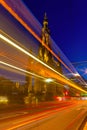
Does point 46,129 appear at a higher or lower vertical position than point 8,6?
lower

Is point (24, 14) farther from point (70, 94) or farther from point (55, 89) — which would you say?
point (70, 94)

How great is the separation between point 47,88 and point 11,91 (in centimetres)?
3370

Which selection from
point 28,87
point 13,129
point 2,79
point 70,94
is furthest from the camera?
point 70,94

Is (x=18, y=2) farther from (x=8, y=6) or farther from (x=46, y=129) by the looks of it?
(x=46, y=129)

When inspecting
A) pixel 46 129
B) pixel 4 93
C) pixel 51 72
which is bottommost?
pixel 46 129

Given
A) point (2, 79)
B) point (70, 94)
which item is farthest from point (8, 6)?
point (70, 94)

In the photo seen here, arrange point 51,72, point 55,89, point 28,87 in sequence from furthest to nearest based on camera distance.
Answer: point 55,89 < point 28,87 < point 51,72

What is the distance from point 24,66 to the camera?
51.0 metres

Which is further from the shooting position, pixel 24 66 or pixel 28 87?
pixel 28 87

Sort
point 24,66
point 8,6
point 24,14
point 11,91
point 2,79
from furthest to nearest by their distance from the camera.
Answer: point 2,79, point 11,91, point 24,66, point 24,14, point 8,6

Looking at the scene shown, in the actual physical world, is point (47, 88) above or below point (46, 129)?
above

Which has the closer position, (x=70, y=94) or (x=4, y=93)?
(x=4, y=93)

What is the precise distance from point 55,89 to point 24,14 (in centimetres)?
6824

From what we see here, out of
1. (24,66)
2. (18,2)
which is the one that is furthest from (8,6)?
(24,66)
